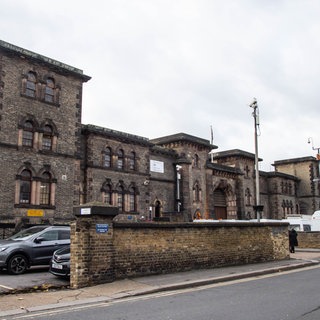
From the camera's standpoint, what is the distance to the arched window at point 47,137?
25453mm

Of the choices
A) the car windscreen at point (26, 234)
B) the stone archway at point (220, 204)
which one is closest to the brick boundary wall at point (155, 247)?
the car windscreen at point (26, 234)

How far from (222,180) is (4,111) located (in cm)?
2715

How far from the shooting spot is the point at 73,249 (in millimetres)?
11016

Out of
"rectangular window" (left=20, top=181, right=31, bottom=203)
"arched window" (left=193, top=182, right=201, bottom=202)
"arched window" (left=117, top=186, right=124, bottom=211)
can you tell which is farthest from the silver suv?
"arched window" (left=193, top=182, right=201, bottom=202)

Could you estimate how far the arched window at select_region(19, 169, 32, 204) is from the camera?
2391 centimetres

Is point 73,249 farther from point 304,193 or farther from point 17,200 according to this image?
point 304,193

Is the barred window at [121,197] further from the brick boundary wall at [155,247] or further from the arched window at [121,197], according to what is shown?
A: the brick boundary wall at [155,247]

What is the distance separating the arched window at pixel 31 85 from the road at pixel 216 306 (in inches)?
729

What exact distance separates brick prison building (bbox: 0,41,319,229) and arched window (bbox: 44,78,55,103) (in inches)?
2.7

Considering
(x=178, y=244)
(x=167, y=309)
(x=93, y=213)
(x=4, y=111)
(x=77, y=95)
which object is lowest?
(x=167, y=309)

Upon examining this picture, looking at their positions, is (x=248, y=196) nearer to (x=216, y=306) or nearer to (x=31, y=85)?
(x=31, y=85)

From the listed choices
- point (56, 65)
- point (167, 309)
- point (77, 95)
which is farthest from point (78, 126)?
point (167, 309)

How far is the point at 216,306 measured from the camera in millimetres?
8438

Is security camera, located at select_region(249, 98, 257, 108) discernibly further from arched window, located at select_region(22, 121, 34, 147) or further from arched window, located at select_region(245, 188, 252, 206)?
arched window, located at select_region(245, 188, 252, 206)
